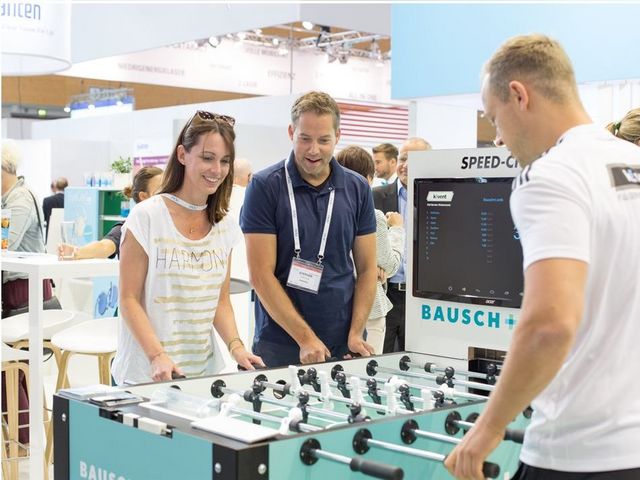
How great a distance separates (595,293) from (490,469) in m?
0.39

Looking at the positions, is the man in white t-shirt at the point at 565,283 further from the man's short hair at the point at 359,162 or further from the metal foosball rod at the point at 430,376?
the man's short hair at the point at 359,162

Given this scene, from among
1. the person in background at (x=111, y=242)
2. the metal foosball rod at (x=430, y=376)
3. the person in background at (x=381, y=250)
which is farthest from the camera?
the person in background at (x=381, y=250)

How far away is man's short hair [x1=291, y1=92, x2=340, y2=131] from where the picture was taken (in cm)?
334

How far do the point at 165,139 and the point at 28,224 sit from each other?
639 cm

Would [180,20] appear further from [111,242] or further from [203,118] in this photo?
[203,118]

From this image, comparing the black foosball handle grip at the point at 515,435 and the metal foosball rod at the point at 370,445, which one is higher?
the black foosball handle grip at the point at 515,435

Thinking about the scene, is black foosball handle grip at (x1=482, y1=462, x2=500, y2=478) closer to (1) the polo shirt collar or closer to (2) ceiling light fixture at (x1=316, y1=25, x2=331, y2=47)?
(1) the polo shirt collar

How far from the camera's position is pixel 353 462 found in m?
1.87

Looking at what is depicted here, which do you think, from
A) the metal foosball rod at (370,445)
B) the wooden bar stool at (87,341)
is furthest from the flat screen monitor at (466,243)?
the wooden bar stool at (87,341)

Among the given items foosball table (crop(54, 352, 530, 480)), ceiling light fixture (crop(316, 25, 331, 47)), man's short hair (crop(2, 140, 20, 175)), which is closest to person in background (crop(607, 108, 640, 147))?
foosball table (crop(54, 352, 530, 480))

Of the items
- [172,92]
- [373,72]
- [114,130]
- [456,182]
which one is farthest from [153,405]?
[172,92]

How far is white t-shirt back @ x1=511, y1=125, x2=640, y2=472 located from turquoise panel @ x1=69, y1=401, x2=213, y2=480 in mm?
717

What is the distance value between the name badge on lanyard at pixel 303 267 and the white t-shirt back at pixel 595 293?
1651 mm

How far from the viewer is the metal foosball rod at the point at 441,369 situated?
2805mm
